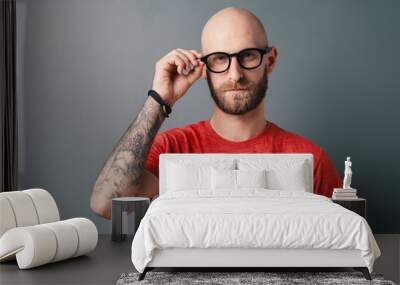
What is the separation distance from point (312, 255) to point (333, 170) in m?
2.02

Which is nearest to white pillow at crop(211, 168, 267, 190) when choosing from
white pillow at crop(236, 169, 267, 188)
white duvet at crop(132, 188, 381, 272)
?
white pillow at crop(236, 169, 267, 188)

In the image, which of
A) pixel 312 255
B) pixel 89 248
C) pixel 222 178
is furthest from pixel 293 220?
pixel 89 248

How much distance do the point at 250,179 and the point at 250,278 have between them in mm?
1439

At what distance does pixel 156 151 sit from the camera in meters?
6.29

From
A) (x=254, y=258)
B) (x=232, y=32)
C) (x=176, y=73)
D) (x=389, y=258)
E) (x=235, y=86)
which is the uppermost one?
(x=232, y=32)

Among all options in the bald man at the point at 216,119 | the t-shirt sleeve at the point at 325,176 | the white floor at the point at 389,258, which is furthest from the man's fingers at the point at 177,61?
the white floor at the point at 389,258

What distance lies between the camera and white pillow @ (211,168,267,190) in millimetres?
5676

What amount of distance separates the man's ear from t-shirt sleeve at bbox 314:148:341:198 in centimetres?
91

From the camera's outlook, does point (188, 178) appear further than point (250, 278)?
Yes

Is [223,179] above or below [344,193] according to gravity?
above

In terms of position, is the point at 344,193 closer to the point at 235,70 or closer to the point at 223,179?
the point at 223,179

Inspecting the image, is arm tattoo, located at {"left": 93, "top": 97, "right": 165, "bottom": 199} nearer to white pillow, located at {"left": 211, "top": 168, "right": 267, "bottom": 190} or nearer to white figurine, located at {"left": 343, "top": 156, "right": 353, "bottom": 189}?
white pillow, located at {"left": 211, "top": 168, "right": 267, "bottom": 190}

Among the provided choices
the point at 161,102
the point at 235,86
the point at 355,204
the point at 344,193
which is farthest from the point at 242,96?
the point at 355,204

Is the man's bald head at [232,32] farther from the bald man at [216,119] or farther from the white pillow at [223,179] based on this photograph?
the white pillow at [223,179]
